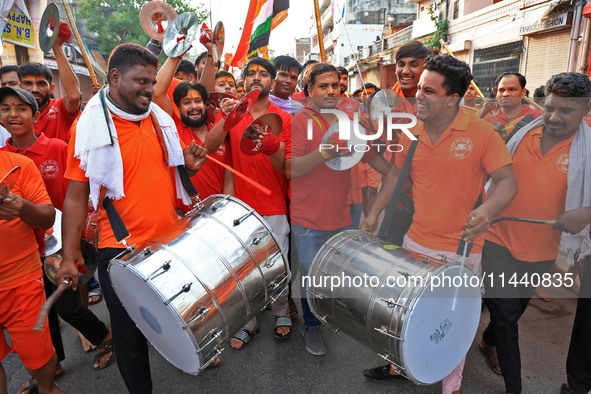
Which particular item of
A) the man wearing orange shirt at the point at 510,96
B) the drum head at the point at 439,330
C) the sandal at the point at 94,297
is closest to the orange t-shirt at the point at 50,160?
the sandal at the point at 94,297

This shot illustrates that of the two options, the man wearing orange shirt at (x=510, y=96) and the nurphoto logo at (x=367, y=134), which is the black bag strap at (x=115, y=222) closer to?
the nurphoto logo at (x=367, y=134)

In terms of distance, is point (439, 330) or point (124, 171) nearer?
point (439, 330)

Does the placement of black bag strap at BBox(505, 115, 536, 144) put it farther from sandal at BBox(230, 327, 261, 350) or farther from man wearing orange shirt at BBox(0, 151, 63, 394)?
man wearing orange shirt at BBox(0, 151, 63, 394)

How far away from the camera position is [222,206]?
2.27m

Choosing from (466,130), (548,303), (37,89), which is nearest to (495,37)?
(548,303)

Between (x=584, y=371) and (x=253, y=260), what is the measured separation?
7.66ft

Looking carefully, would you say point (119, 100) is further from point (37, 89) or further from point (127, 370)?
point (37, 89)

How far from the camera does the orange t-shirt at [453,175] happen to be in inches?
94.0

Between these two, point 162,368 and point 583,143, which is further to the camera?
point 162,368

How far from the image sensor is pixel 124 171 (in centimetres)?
222

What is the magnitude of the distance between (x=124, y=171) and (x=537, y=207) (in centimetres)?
271

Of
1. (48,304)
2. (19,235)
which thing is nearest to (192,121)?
(19,235)

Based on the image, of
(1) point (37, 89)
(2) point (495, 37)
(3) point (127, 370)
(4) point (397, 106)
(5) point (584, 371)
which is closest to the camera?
(3) point (127, 370)

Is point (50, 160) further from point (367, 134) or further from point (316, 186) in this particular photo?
point (367, 134)
